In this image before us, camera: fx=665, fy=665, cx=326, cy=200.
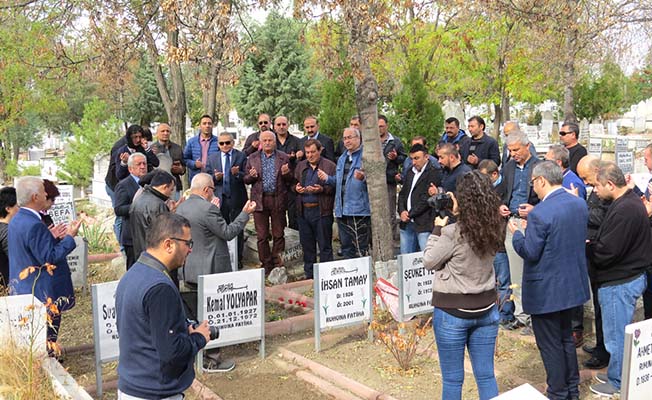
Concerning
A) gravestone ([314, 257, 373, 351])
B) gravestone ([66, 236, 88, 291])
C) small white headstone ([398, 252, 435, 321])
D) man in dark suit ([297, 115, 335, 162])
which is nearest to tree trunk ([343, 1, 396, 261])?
small white headstone ([398, 252, 435, 321])

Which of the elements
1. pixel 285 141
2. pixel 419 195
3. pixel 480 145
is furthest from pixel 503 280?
pixel 285 141

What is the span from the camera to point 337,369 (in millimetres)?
6141

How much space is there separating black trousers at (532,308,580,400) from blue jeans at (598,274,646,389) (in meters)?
0.52

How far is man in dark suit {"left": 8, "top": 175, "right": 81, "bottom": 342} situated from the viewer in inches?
221

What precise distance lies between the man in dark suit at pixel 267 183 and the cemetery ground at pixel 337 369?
250 cm

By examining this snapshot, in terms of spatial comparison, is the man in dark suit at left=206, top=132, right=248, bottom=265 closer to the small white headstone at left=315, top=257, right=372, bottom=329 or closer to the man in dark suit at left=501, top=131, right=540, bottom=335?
the small white headstone at left=315, top=257, right=372, bottom=329

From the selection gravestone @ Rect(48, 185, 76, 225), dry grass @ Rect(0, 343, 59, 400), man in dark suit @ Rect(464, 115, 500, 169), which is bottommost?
dry grass @ Rect(0, 343, 59, 400)

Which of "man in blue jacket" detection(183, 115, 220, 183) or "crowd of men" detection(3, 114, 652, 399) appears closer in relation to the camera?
"crowd of men" detection(3, 114, 652, 399)

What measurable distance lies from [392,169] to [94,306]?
5193 mm

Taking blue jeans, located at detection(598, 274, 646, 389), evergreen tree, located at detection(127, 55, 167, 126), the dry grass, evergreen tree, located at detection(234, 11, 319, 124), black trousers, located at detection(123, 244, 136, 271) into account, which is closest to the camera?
the dry grass

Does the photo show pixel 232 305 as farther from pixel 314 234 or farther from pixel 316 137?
pixel 316 137

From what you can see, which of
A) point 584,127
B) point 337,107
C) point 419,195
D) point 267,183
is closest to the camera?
point 419,195

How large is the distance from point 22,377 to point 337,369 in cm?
266

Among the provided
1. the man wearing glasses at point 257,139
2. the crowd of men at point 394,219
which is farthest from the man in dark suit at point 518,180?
the man wearing glasses at point 257,139
